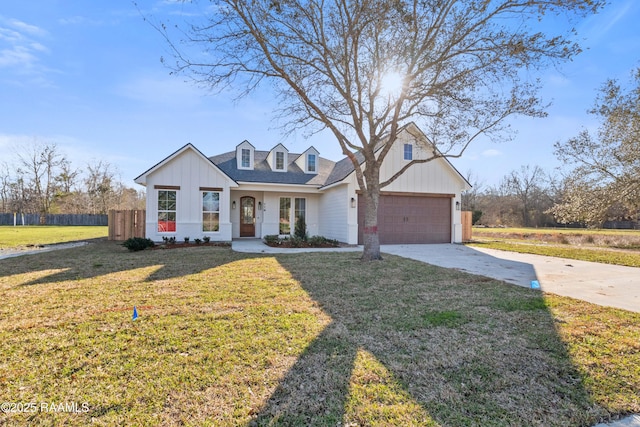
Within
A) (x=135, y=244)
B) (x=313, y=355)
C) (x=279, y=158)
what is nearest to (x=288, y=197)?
(x=279, y=158)

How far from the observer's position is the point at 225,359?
2926mm

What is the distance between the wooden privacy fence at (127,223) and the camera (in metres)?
14.5

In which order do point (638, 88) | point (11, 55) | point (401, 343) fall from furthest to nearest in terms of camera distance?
point (638, 88) → point (11, 55) → point (401, 343)

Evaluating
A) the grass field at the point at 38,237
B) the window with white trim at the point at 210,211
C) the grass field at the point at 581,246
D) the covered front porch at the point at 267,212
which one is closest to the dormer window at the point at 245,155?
the covered front porch at the point at 267,212

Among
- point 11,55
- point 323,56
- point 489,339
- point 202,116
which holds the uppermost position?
point 11,55

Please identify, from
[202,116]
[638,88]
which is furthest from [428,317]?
[638,88]

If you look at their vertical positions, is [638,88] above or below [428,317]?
above

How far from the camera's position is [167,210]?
1369cm

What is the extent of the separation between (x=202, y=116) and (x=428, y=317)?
11.3 m

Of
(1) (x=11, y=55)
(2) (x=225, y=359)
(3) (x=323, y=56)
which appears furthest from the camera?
(1) (x=11, y=55)

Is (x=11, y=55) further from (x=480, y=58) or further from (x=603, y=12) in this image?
(x=603, y=12)

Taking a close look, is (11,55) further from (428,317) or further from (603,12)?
(603,12)

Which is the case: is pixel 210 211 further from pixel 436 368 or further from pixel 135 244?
pixel 436 368

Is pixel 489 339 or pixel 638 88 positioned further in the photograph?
pixel 638 88
